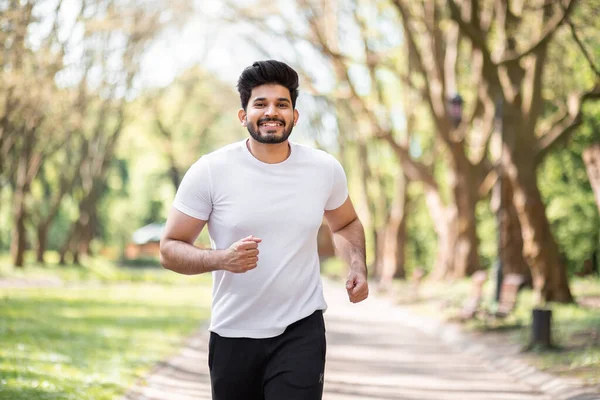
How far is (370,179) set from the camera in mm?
41938

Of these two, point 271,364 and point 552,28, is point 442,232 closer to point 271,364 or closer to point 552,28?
point 552,28

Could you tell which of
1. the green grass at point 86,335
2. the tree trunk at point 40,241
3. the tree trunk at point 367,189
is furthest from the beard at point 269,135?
the tree trunk at point 40,241

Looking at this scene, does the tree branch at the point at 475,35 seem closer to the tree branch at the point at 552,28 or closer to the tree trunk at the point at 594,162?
the tree branch at the point at 552,28

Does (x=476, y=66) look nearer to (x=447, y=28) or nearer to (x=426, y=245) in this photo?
(x=447, y=28)

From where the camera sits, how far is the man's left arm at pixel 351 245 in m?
4.48

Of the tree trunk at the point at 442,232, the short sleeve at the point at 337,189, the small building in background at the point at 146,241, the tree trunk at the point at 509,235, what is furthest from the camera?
the small building in background at the point at 146,241

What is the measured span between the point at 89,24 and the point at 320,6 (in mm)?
6088

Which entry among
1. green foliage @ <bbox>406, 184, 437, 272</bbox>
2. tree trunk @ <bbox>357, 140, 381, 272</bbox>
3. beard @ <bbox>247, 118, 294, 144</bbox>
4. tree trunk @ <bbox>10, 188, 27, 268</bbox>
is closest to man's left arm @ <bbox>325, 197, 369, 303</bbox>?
beard @ <bbox>247, 118, 294, 144</bbox>

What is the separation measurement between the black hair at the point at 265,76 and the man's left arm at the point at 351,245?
0.70 meters

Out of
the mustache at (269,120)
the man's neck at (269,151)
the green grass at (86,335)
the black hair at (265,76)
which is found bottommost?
the green grass at (86,335)

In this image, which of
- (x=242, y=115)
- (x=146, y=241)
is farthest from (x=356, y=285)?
(x=146, y=241)

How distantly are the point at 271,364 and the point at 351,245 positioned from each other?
718 millimetres

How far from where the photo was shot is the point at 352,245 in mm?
4691

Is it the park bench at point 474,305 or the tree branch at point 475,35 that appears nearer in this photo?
the tree branch at point 475,35
